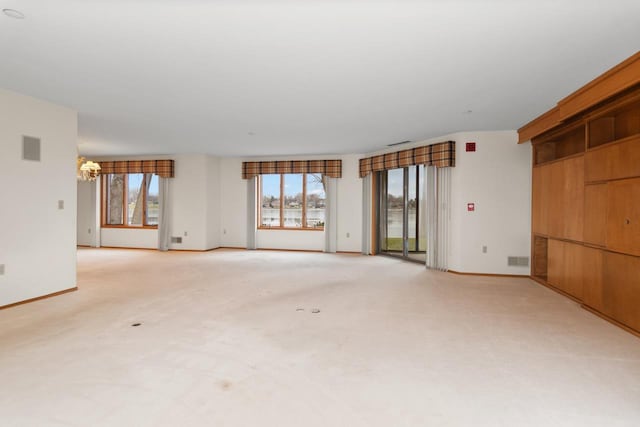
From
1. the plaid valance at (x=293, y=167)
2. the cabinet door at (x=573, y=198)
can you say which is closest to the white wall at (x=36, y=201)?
the plaid valance at (x=293, y=167)

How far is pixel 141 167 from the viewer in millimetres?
8789

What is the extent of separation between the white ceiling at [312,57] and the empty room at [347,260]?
0.08 ft

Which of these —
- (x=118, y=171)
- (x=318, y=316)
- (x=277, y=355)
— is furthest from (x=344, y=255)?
(x=118, y=171)

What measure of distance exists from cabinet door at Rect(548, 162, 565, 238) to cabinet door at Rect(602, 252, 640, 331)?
1.07 m

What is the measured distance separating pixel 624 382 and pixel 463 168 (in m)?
4.07

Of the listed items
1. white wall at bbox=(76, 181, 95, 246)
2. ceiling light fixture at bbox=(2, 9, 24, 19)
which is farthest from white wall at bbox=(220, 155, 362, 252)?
ceiling light fixture at bbox=(2, 9, 24, 19)

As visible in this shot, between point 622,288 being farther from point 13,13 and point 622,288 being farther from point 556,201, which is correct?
point 13,13

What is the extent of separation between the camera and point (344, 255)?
805 cm

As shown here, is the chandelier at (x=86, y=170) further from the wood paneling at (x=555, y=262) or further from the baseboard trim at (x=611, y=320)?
the baseboard trim at (x=611, y=320)

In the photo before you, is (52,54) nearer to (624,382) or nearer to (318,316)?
(318,316)

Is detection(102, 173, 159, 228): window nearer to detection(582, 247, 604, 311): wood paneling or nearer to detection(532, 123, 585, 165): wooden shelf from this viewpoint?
detection(532, 123, 585, 165): wooden shelf

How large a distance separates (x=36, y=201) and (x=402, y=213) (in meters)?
6.29

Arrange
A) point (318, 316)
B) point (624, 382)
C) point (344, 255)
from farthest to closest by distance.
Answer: point (344, 255) → point (318, 316) → point (624, 382)

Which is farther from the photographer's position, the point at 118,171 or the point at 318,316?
the point at 118,171
